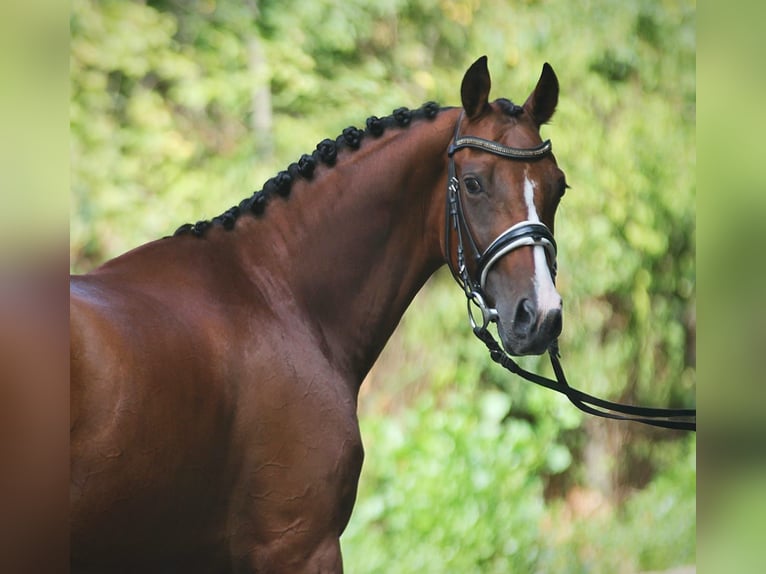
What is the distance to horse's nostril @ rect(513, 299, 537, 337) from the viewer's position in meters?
2.19

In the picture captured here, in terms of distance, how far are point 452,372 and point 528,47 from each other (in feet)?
5.62

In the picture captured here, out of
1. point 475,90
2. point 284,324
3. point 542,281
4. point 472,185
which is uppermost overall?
point 475,90

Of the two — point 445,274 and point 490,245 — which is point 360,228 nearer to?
point 490,245

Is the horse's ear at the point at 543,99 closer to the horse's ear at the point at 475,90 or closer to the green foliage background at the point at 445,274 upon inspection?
the horse's ear at the point at 475,90

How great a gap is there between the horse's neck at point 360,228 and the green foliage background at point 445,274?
1.67 m

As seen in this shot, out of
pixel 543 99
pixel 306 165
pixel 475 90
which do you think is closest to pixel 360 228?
pixel 306 165

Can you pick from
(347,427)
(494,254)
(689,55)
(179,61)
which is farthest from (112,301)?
(689,55)

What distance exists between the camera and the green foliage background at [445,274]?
3809mm

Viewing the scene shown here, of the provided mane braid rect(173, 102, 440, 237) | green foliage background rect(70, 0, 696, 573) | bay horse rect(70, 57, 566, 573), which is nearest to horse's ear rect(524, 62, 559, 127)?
bay horse rect(70, 57, 566, 573)

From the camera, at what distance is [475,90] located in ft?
7.63

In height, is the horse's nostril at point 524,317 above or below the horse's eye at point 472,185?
below

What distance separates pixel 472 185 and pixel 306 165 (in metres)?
0.45

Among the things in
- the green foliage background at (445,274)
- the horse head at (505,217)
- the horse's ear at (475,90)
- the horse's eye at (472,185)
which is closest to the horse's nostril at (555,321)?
the horse head at (505,217)

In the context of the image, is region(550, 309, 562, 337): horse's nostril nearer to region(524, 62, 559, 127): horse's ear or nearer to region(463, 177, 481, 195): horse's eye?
region(463, 177, 481, 195): horse's eye
